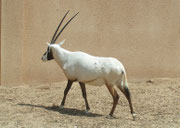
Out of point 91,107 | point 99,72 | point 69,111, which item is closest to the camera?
point 99,72

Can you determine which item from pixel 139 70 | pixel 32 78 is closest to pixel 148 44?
pixel 139 70

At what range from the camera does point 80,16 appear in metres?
9.05

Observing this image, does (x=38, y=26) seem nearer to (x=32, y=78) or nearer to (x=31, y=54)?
(x=31, y=54)

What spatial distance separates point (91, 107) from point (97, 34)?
7.54 feet

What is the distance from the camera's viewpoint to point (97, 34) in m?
9.17

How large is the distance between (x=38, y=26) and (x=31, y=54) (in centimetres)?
67

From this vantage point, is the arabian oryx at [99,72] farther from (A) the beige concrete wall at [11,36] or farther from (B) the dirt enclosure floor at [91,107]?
(A) the beige concrete wall at [11,36]

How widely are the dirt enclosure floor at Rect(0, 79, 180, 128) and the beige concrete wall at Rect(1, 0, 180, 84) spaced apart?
0.34 metres

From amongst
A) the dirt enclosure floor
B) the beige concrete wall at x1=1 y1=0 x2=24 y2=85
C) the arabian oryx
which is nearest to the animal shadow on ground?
the dirt enclosure floor

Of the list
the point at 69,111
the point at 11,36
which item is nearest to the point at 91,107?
the point at 69,111

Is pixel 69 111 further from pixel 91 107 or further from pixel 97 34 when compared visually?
pixel 97 34

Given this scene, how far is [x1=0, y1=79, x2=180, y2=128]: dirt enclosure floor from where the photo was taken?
6.23 meters

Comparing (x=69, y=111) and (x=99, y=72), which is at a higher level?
(x=99, y=72)

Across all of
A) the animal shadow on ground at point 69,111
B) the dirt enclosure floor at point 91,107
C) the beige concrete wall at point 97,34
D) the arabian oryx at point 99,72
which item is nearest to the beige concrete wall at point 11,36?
the beige concrete wall at point 97,34
